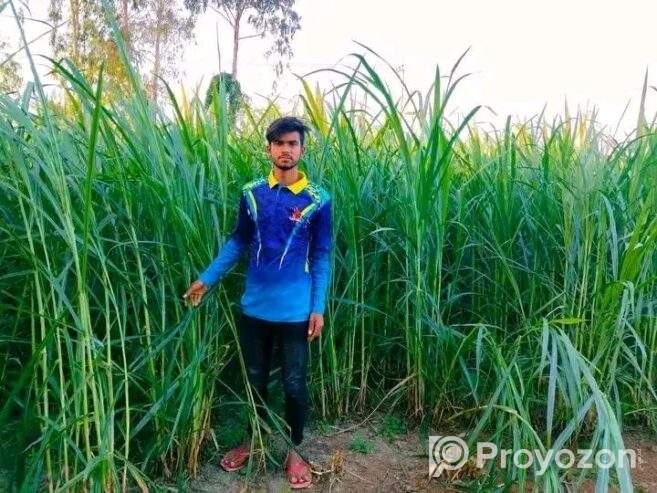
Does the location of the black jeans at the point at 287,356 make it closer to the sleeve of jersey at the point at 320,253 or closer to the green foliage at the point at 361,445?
the sleeve of jersey at the point at 320,253

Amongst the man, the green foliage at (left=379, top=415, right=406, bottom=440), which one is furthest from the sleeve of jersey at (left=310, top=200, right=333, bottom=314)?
the green foliage at (left=379, top=415, right=406, bottom=440)

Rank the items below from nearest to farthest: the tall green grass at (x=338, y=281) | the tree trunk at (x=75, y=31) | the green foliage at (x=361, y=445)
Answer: the tall green grass at (x=338, y=281) → the green foliage at (x=361, y=445) → the tree trunk at (x=75, y=31)

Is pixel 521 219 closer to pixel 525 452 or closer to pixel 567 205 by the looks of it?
pixel 567 205

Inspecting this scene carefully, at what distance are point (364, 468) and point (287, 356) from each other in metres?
0.45

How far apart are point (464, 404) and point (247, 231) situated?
39.7 inches

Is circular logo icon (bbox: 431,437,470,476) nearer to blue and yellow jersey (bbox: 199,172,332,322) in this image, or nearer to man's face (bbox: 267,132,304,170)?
blue and yellow jersey (bbox: 199,172,332,322)

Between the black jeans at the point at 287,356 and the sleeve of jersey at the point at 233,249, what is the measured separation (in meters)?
0.20

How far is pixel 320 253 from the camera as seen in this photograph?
66.9 inches

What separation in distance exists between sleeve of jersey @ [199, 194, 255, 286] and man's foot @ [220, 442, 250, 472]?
0.57 meters

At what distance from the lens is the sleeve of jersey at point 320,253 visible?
1.67 m

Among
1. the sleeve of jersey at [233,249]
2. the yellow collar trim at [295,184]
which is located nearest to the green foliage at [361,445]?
the sleeve of jersey at [233,249]

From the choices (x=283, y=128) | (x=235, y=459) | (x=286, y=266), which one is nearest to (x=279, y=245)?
(x=286, y=266)

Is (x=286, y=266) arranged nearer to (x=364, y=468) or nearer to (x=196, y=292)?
(x=196, y=292)

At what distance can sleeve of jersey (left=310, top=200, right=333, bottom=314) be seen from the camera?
1.67 m
